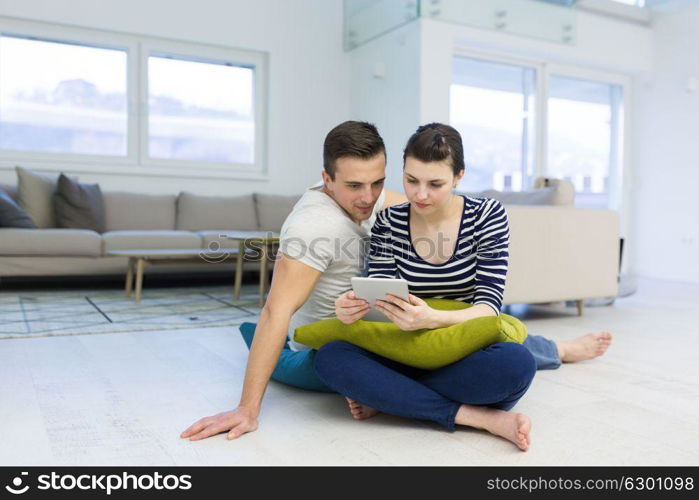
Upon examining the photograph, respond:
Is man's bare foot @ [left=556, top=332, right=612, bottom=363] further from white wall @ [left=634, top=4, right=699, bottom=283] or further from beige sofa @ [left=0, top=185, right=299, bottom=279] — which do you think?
white wall @ [left=634, top=4, right=699, bottom=283]

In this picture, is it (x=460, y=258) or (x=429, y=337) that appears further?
(x=460, y=258)

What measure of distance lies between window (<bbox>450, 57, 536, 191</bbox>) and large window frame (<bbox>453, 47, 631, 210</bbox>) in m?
0.06

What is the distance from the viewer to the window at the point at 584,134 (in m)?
6.50

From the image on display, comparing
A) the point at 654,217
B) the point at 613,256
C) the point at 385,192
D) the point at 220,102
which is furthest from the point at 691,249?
the point at 385,192

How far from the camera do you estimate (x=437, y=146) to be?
5.15ft

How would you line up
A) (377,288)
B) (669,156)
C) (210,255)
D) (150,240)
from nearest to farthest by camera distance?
(377,288), (210,255), (150,240), (669,156)

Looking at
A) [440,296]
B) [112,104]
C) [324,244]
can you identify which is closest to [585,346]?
[440,296]

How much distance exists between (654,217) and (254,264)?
4.14m

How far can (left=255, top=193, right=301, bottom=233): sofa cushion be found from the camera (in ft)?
18.7

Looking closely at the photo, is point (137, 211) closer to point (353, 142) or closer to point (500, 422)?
point (353, 142)

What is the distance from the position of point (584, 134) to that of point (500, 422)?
5.83m

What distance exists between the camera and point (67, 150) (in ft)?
18.1

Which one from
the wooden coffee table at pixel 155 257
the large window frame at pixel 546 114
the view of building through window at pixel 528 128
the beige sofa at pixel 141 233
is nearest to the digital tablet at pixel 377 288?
the wooden coffee table at pixel 155 257

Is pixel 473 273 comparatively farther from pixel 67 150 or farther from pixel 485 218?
pixel 67 150
